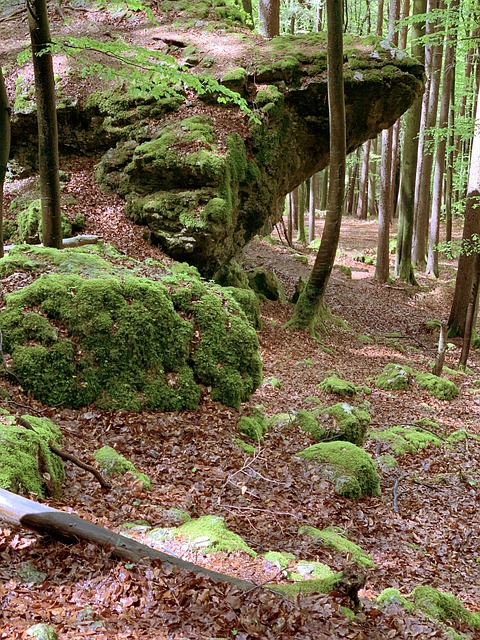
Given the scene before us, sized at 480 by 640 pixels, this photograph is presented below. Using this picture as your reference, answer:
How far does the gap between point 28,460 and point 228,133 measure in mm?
9967

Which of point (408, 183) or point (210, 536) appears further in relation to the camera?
point (408, 183)

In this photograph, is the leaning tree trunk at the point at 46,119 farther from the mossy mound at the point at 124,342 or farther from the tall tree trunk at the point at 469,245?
the tall tree trunk at the point at 469,245

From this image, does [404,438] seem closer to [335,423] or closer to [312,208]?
[335,423]

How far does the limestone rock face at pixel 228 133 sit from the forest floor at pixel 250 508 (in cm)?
77

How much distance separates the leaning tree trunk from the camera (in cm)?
701

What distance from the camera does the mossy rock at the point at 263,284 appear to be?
14.8 meters

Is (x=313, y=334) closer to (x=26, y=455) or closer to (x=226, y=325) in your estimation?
(x=226, y=325)

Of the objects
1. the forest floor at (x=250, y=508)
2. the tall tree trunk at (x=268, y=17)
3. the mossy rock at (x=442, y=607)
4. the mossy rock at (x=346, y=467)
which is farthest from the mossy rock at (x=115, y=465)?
the tall tree trunk at (x=268, y=17)

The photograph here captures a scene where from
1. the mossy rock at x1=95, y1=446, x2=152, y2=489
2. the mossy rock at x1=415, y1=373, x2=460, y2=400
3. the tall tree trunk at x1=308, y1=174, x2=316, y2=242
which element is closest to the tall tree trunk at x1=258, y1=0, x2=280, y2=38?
the tall tree trunk at x1=308, y1=174, x2=316, y2=242

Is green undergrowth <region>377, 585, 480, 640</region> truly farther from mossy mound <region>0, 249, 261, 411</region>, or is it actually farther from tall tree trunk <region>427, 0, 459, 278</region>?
tall tree trunk <region>427, 0, 459, 278</region>

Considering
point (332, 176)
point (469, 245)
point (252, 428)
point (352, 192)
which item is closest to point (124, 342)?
point (252, 428)

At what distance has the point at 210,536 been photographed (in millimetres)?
4406

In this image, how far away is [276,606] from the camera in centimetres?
336

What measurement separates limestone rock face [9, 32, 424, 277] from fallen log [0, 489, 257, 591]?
808 cm
